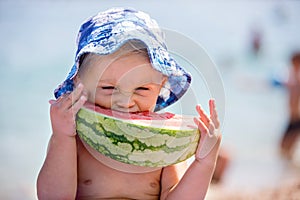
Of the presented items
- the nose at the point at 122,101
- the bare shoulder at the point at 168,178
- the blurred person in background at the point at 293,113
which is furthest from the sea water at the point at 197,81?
the nose at the point at 122,101

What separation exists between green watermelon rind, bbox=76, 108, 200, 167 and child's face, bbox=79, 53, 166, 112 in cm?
12

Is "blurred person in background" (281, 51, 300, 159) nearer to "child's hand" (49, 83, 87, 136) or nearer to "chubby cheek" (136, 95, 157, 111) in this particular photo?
"chubby cheek" (136, 95, 157, 111)

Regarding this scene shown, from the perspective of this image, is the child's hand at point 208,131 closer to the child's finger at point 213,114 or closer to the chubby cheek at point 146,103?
the child's finger at point 213,114

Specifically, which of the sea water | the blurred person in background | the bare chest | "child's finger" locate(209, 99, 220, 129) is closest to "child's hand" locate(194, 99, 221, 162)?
"child's finger" locate(209, 99, 220, 129)

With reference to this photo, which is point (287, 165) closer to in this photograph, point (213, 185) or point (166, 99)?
point (213, 185)

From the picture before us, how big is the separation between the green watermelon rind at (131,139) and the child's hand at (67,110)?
25 mm

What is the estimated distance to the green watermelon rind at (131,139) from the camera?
234 cm

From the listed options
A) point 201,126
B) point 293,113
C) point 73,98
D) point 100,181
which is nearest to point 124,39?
point 73,98

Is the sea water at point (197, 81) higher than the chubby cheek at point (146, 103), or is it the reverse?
the chubby cheek at point (146, 103)

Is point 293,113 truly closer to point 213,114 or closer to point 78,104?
point 213,114

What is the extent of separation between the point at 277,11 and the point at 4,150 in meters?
5.53

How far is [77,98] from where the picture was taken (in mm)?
2371

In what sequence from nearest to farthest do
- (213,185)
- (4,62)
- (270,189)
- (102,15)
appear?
(102,15)
(270,189)
(213,185)
(4,62)

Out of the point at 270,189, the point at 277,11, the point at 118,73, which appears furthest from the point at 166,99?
the point at 277,11
